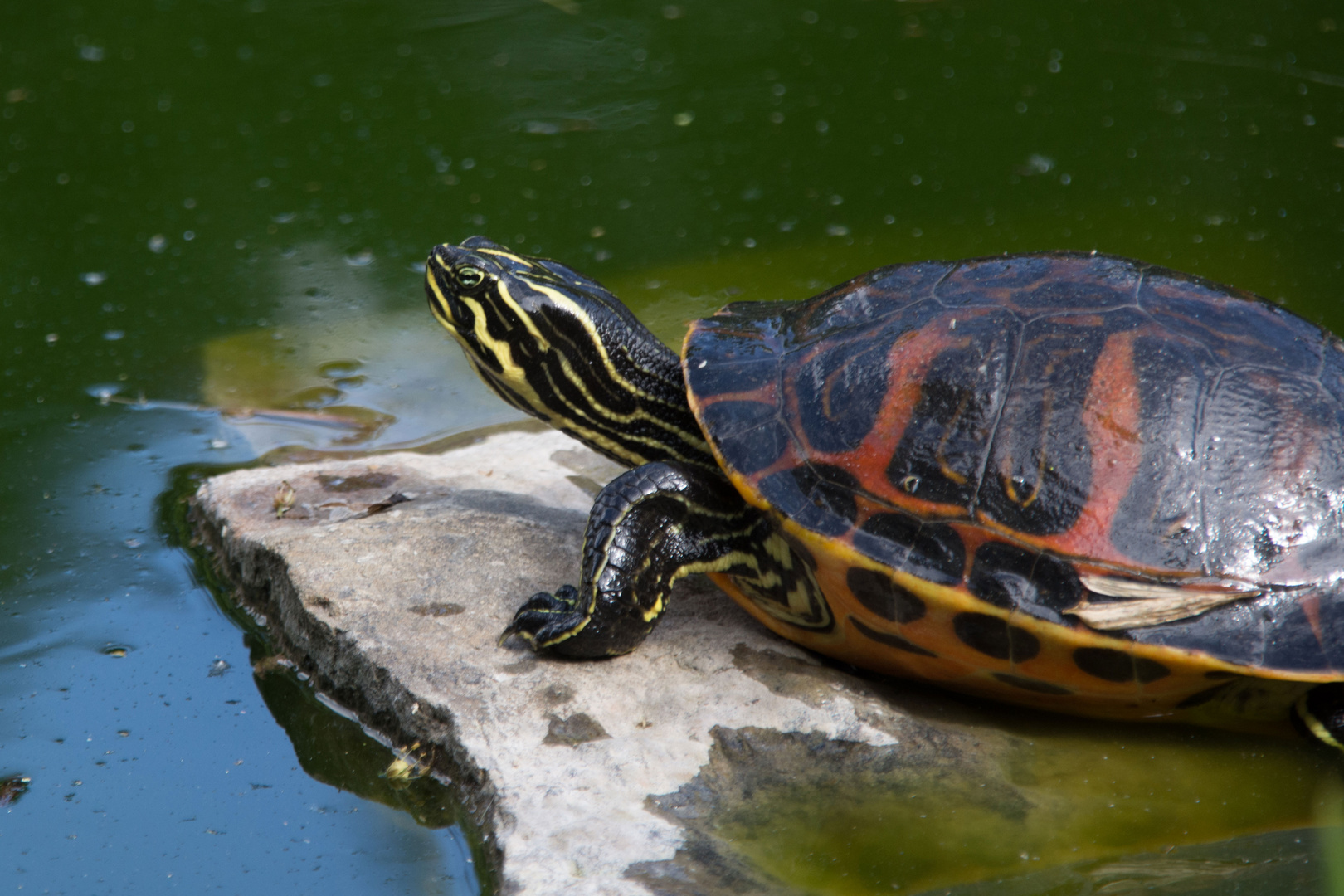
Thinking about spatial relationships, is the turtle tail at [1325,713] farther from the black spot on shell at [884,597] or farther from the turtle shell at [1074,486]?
the black spot on shell at [884,597]

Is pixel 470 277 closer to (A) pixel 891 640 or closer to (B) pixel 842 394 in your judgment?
(B) pixel 842 394

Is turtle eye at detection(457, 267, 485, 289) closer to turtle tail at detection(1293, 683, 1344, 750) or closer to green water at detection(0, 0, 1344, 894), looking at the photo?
green water at detection(0, 0, 1344, 894)

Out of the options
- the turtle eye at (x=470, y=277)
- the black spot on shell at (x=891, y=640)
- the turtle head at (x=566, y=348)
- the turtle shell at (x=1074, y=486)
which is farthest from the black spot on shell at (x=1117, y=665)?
the turtle eye at (x=470, y=277)

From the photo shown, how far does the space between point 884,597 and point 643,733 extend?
0.65 meters

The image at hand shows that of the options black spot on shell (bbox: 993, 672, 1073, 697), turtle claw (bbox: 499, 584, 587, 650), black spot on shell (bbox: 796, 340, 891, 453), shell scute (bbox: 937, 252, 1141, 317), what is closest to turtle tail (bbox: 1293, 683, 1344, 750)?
black spot on shell (bbox: 993, 672, 1073, 697)

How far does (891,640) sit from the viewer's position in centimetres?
285

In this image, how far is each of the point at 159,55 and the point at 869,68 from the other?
4256 mm

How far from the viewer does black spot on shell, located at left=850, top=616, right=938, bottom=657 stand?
2.83 metres

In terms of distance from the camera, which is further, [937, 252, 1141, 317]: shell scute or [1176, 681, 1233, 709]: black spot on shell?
[937, 252, 1141, 317]: shell scute

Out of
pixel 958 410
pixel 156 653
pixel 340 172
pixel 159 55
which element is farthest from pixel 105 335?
pixel 958 410

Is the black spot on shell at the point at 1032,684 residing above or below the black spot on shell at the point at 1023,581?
below

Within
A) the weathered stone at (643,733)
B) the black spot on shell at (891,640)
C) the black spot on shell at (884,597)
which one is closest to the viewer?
the weathered stone at (643,733)

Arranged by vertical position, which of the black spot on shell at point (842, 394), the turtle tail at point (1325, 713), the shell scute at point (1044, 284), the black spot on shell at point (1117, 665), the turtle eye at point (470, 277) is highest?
the shell scute at point (1044, 284)

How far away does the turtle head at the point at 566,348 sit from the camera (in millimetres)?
3271
